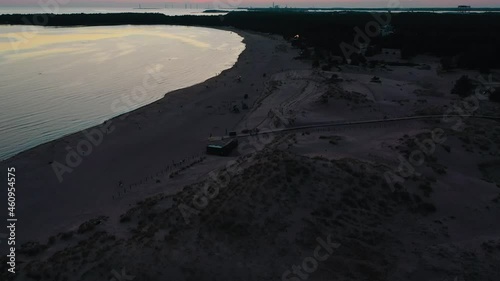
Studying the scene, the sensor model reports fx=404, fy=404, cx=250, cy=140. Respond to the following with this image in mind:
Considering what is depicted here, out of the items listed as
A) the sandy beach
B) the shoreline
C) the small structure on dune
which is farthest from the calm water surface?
the small structure on dune

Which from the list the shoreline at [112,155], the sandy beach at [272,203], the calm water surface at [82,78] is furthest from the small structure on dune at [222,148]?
the calm water surface at [82,78]

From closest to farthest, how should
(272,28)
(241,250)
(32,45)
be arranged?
(241,250) < (32,45) < (272,28)

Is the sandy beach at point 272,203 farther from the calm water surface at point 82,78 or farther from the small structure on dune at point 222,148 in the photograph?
the calm water surface at point 82,78

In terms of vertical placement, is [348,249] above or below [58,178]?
above

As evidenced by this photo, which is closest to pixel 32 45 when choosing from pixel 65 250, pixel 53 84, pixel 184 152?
pixel 53 84

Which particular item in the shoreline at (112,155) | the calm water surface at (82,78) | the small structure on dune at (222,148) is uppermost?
the small structure on dune at (222,148)

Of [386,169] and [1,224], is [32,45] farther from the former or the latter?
[386,169]
